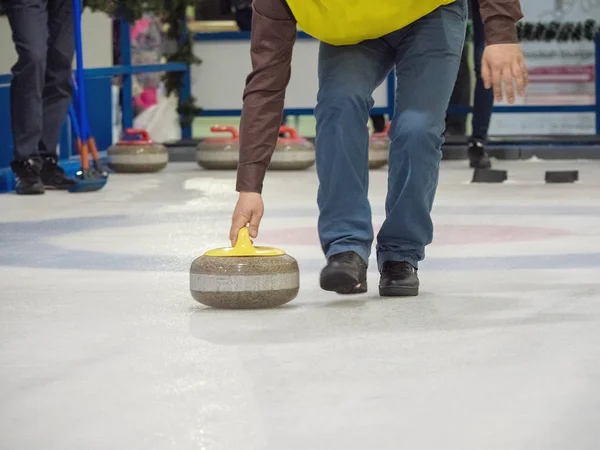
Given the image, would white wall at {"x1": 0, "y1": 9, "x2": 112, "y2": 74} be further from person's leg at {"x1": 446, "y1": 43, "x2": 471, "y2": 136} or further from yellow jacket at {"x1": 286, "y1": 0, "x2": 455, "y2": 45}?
yellow jacket at {"x1": 286, "y1": 0, "x2": 455, "y2": 45}

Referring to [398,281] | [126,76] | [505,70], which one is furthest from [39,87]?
[505,70]

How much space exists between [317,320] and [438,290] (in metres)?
0.48

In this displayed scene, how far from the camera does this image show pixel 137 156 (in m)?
6.88

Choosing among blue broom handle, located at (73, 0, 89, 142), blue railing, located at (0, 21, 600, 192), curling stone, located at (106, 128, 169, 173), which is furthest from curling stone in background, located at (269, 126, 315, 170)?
blue broom handle, located at (73, 0, 89, 142)

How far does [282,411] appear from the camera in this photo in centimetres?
180

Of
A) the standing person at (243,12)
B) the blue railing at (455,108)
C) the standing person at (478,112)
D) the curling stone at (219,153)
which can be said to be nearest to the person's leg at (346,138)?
the standing person at (478,112)

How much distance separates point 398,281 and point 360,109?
376mm

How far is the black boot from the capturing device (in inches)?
265

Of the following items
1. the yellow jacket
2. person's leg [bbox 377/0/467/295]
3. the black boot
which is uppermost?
the yellow jacket

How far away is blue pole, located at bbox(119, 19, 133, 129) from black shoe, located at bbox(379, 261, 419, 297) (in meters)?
5.38

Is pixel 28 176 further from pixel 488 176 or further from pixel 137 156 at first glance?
pixel 488 176

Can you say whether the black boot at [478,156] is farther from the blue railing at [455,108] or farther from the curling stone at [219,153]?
the blue railing at [455,108]

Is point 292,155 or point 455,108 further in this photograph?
point 455,108

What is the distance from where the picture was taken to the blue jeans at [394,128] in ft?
9.11
